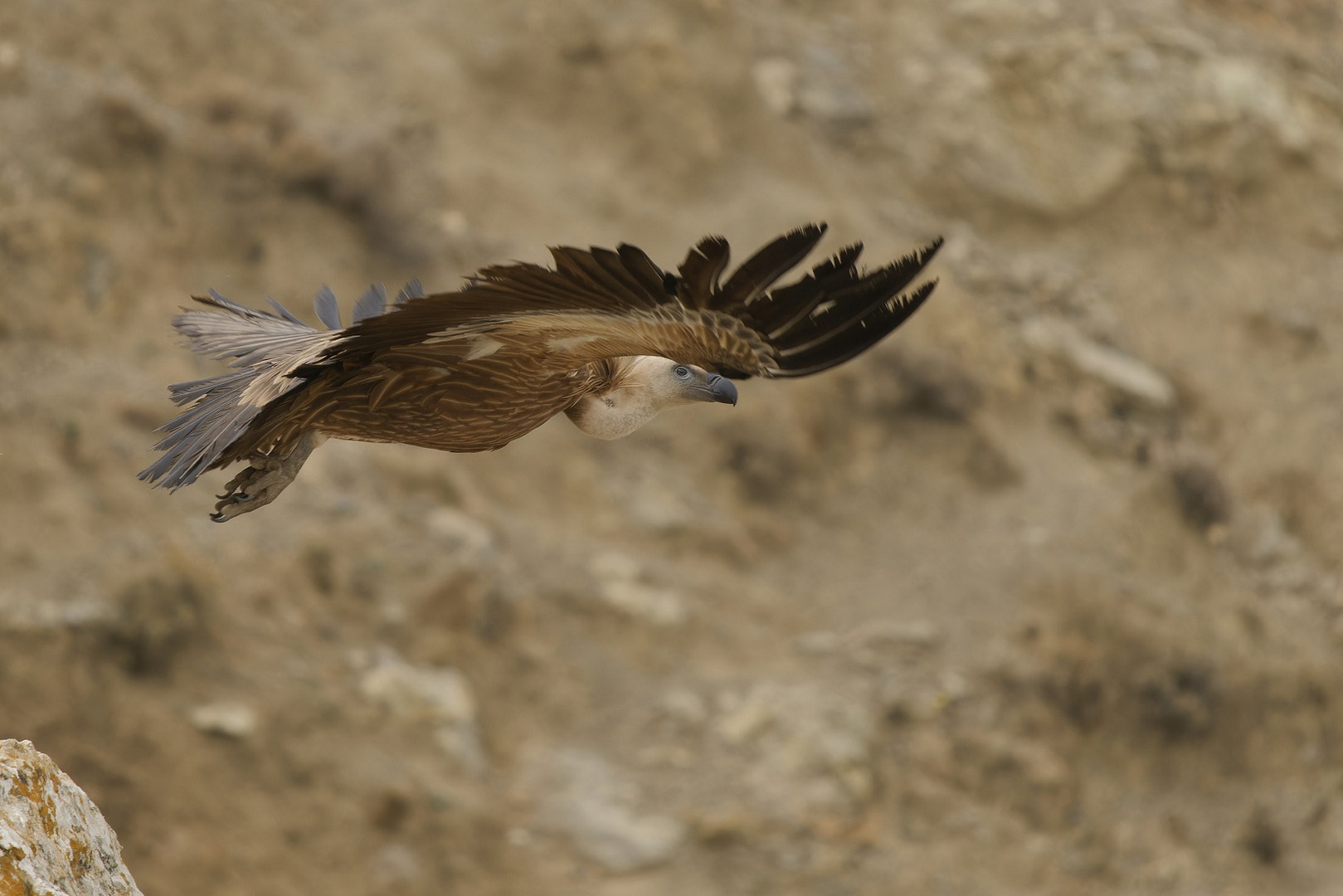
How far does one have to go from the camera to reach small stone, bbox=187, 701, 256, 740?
34.1 ft

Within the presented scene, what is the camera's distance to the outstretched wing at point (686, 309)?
419 centimetres

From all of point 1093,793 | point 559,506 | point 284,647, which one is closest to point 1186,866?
point 1093,793

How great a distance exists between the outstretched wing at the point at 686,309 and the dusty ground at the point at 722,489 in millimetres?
6427

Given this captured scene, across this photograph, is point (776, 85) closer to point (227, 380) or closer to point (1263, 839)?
point (1263, 839)

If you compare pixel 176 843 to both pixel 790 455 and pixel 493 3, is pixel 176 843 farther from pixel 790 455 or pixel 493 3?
pixel 493 3

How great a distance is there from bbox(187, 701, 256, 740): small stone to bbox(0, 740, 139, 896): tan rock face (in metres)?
6.31

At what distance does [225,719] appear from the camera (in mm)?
10453

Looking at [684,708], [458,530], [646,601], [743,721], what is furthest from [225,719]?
[743,721]

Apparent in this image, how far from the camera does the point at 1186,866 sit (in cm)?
1428

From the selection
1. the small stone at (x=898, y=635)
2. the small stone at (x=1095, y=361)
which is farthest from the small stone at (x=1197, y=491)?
the small stone at (x=898, y=635)

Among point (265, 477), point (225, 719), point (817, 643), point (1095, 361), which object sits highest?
point (1095, 361)

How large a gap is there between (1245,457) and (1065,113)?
4545 mm

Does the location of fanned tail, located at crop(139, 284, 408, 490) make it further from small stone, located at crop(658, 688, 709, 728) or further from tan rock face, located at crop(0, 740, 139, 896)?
small stone, located at crop(658, 688, 709, 728)

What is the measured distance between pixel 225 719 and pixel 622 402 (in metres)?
6.29
